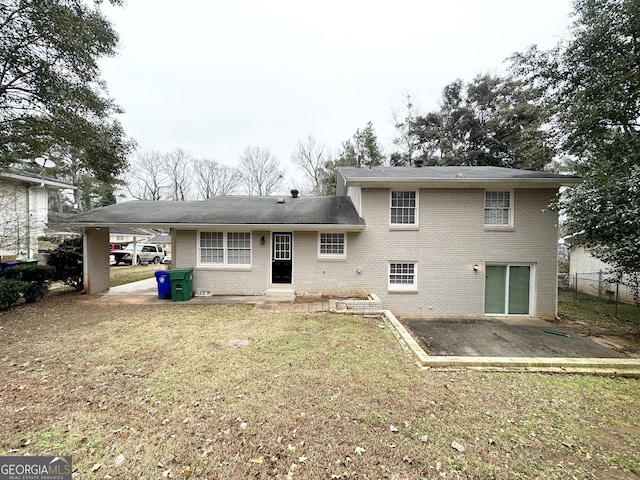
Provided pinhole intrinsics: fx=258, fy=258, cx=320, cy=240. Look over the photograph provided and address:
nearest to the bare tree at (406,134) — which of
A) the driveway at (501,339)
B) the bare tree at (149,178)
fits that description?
the driveway at (501,339)

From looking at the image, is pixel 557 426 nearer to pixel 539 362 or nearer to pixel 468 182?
pixel 539 362

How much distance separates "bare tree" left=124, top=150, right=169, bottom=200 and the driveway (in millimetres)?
40430

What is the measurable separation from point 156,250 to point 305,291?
18895 millimetres

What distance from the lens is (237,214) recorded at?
388 inches

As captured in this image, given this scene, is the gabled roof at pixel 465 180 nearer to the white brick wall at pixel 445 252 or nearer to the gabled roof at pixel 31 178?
the white brick wall at pixel 445 252

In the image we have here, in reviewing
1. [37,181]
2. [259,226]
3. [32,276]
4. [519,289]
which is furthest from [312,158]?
[32,276]

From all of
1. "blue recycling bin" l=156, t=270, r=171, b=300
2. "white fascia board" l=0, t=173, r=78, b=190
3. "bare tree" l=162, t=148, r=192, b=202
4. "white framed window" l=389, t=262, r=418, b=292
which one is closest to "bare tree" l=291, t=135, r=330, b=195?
"bare tree" l=162, t=148, r=192, b=202

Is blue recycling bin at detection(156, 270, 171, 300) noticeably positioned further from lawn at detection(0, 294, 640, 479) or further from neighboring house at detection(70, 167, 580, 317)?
lawn at detection(0, 294, 640, 479)

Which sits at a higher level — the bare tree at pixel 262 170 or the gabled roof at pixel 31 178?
the bare tree at pixel 262 170

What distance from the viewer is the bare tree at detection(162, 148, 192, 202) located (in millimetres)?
37844

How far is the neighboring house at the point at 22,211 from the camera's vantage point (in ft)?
34.4

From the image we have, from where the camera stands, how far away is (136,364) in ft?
14.8

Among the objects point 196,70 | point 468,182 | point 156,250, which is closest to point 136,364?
point 468,182

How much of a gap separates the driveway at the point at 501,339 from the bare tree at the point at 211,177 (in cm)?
3652
